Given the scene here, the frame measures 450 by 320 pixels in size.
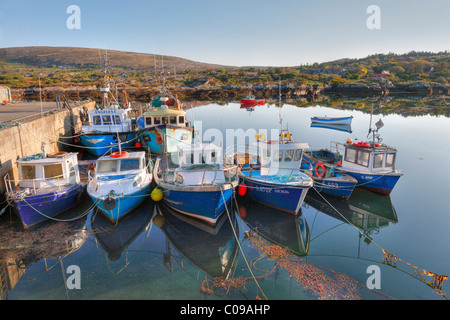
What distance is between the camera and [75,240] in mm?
11141

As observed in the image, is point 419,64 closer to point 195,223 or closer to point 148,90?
point 148,90

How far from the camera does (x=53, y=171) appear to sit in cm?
1312

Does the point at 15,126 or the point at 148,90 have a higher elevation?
the point at 148,90

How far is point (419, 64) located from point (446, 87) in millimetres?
44443

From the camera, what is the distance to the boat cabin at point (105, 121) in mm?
24531

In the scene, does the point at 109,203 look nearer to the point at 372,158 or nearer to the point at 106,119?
the point at 372,158

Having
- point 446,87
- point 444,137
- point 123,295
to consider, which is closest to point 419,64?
point 446,87

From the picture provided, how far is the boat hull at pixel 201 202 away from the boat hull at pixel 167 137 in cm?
907

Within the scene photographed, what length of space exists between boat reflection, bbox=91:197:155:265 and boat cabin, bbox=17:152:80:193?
240cm

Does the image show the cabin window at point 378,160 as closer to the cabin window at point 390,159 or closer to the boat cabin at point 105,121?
the cabin window at point 390,159

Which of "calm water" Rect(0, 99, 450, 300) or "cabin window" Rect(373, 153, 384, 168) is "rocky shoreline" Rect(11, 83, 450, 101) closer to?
"cabin window" Rect(373, 153, 384, 168)

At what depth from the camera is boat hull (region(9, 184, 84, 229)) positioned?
11516 mm

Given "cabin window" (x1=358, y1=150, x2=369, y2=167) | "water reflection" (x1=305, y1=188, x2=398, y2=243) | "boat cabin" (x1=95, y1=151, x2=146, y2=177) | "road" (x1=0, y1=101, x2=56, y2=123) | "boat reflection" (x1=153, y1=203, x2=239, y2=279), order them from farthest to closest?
1. "road" (x1=0, y1=101, x2=56, y2=123)
2. "cabin window" (x1=358, y1=150, x2=369, y2=167)
3. "boat cabin" (x1=95, y1=151, x2=146, y2=177)
4. "water reflection" (x1=305, y1=188, x2=398, y2=243)
5. "boat reflection" (x1=153, y1=203, x2=239, y2=279)

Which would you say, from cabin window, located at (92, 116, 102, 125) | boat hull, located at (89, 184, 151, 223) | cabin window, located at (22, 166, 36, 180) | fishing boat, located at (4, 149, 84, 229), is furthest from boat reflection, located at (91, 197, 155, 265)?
cabin window, located at (92, 116, 102, 125)
